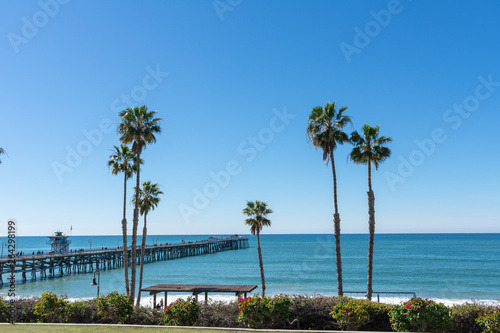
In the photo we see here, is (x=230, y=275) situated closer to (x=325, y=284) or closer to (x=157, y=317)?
(x=325, y=284)

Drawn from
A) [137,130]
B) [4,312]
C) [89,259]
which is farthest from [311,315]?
[89,259]

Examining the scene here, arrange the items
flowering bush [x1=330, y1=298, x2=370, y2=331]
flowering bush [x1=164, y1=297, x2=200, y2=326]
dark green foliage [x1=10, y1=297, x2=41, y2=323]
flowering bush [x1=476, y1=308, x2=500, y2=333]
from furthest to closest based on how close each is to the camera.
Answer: dark green foliage [x1=10, y1=297, x2=41, y2=323] < flowering bush [x1=164, y1=297, x2=200, y2=326] < flowering bush [x1=330, y1=298, x2=370, y2=331] < flowering bush [x1=476, y1=308, x2=500, y2=333]

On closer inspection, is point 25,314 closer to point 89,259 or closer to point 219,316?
point 219,316

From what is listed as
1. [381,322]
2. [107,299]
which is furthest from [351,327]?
[107,299]

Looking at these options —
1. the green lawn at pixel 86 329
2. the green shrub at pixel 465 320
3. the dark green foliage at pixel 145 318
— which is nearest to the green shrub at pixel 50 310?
the green lawn at pixel 86 329

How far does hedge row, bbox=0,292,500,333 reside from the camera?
11891 millimetres

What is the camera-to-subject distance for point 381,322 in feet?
43.1

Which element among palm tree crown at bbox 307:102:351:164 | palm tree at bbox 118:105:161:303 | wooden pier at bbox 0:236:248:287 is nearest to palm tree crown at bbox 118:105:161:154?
palm tree at bbox 118:105:161:303

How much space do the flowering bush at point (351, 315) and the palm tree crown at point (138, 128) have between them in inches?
737

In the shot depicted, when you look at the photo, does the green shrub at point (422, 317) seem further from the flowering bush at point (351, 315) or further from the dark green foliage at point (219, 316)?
the dark green foliage at point (219, 316)

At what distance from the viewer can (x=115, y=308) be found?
14.6m

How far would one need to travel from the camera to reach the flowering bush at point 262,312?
13016 mm

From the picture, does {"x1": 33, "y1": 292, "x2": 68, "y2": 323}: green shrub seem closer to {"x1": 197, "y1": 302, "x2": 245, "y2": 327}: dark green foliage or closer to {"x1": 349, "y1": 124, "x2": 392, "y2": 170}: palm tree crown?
{"x1": 197, "y1": 302, "x2": 245, "y2": 327}: dark green foliage

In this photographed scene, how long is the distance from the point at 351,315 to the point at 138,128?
64.8 feet
